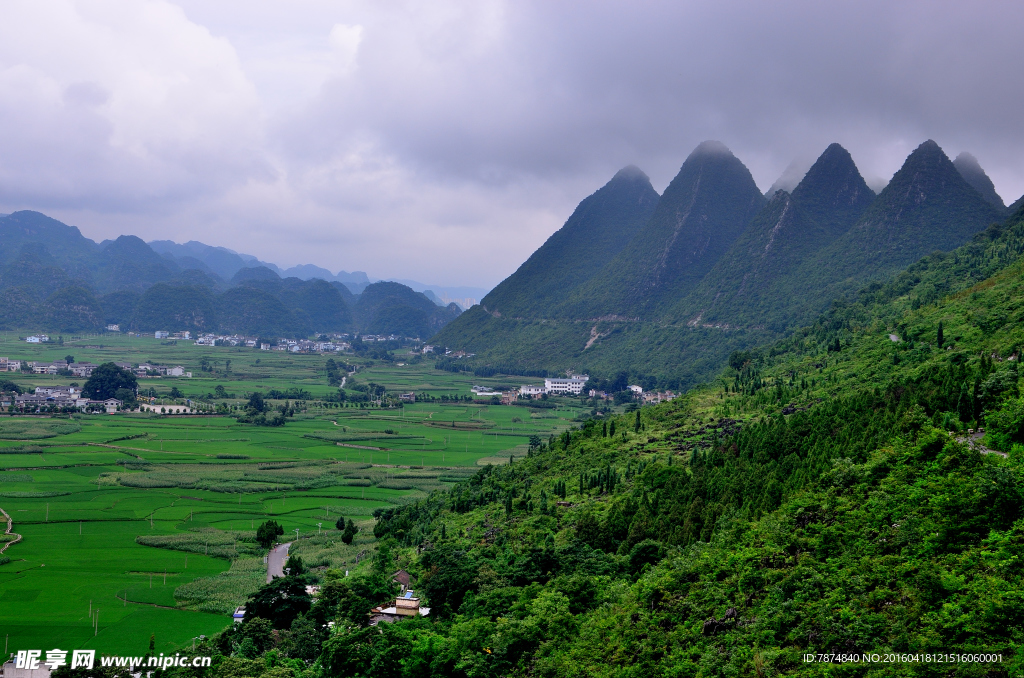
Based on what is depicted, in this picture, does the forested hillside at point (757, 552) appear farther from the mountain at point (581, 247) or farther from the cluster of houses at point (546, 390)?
the mountain at point (581, 247)

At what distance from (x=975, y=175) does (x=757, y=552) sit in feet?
295

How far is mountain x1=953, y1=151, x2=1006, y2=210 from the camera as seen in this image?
8656 cm

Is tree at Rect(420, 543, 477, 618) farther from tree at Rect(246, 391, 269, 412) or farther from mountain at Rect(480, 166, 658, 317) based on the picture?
mountain at Rect(480, 166, 658, 317)

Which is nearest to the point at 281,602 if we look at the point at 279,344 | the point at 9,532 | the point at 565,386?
the point at 9,532

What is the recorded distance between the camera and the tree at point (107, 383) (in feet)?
251

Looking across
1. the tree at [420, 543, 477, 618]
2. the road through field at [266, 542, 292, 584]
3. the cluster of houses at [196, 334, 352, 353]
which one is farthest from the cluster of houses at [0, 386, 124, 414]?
the cluster of houses at [196, 334, 352, 353]

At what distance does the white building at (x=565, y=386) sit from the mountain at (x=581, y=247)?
33.9 m

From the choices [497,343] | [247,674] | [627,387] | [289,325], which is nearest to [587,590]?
[247,674]

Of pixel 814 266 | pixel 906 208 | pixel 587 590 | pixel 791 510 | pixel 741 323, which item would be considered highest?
pixel 906 208

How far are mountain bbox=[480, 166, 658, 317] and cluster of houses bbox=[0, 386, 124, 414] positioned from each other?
68.0m

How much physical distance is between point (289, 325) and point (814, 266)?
12944 cm

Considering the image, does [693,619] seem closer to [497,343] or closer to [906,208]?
[906,208]

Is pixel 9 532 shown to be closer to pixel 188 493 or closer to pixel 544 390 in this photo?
pixel 188 493

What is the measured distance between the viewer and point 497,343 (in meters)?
124
